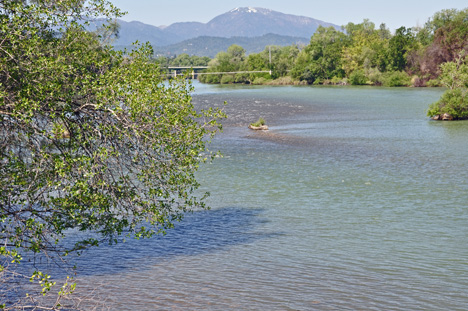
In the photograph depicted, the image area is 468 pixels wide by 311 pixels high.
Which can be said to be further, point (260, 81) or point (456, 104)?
point (260, 81)

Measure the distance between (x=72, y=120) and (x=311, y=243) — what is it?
31.6ft

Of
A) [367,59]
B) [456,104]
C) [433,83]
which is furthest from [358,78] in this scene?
[456,104]

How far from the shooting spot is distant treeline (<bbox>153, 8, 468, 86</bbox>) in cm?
11781

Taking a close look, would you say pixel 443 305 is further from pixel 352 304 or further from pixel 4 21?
pixel 4 21

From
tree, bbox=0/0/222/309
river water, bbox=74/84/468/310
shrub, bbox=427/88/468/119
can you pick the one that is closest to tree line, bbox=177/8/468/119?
shrub, bbox=427/88/468/119

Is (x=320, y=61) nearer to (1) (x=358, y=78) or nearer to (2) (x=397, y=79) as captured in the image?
(1) (x=358, y=78)

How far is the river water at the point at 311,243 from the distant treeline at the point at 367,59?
82.1m

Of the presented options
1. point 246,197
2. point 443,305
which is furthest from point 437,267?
point 246,197

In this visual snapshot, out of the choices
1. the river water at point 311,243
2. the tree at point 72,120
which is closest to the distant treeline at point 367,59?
the river water at point 311,243

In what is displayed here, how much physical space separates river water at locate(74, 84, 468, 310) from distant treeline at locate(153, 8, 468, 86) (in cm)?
8212

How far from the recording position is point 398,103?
7600 cm

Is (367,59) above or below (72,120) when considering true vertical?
above

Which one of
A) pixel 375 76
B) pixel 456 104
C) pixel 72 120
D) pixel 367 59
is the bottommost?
pixel 456 104

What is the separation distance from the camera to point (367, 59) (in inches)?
5374
